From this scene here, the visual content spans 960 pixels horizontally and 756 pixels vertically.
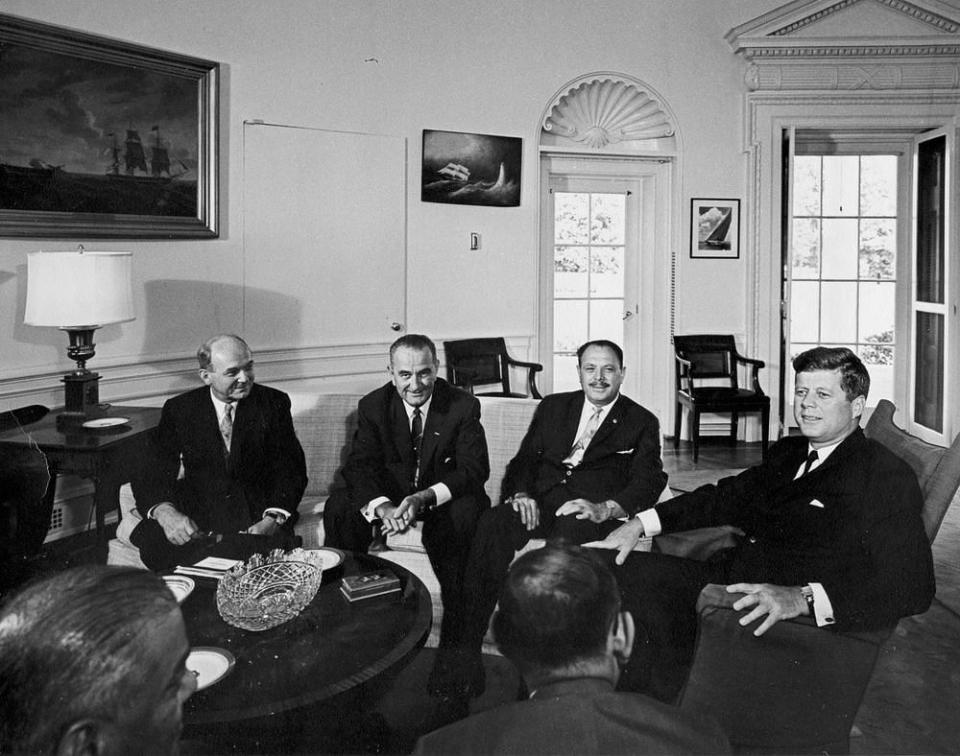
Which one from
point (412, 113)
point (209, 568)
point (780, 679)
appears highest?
point (412, 113)

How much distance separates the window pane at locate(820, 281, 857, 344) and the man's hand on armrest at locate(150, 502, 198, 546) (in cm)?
587

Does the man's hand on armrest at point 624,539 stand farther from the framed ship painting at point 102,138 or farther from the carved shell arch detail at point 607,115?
the carved shell arch detail at point 607,115

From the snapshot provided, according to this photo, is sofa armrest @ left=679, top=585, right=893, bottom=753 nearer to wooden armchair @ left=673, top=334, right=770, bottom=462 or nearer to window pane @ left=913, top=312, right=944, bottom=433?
wooden armchair @ left=673, top=334, right=770, bottom=462

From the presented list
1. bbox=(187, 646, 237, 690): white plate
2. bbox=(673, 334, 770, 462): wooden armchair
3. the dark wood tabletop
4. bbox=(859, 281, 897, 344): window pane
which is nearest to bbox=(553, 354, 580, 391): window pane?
bbox=(673, 334, 770, 462): wooden armchair

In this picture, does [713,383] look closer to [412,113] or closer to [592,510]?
[412,113]

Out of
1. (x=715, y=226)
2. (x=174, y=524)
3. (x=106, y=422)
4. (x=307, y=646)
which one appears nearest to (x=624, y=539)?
(x=307, y=646)

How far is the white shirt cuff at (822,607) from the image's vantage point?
7.37 feet

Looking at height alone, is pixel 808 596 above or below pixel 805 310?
below

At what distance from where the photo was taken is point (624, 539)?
9.41ft

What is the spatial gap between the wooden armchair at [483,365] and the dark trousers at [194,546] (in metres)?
2.96

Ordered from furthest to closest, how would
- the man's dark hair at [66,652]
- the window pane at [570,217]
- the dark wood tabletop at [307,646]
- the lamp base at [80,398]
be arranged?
the window pane at [570,217] < the lamp base at [80,398] < the dark wood tabletop at [307,646] < the man's dark hair at [66,652]

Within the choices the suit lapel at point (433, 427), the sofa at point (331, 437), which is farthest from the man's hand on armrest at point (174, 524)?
the suit lapel at point (433, 427)

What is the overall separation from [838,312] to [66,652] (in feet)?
24.4

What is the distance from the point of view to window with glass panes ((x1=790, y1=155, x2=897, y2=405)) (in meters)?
7.21
